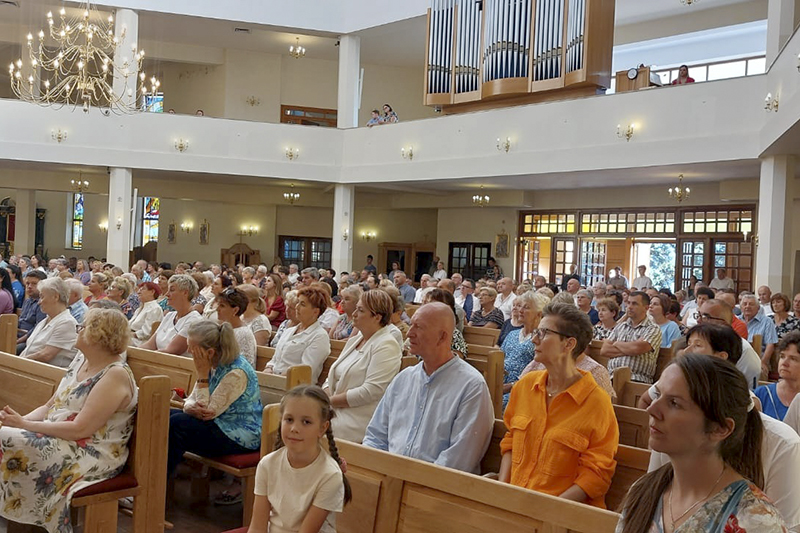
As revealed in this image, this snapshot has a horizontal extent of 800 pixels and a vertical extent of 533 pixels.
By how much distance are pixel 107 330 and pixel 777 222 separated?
375 inches

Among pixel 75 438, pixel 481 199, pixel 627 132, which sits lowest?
pixel 75 438

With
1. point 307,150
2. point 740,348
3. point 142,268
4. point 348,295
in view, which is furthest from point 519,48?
point 740,348

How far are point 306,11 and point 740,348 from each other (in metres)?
14.4

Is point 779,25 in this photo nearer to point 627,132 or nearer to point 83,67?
point 627,132

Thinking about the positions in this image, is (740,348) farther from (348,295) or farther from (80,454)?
(348,295)

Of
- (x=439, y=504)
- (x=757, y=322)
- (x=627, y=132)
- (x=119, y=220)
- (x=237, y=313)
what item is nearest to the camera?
(x=439, y=504)

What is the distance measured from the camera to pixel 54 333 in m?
5.71

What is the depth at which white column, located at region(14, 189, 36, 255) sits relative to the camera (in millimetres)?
18562

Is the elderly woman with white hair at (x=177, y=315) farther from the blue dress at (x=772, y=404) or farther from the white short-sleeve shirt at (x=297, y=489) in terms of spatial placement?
the blue dress at (x=772, y=404)

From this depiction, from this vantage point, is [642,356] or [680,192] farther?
[680,192]

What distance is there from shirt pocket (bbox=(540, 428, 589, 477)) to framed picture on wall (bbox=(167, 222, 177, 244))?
19636mm

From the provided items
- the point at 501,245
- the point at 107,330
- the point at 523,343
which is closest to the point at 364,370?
the point at 107,330

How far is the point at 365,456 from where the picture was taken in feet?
10.2

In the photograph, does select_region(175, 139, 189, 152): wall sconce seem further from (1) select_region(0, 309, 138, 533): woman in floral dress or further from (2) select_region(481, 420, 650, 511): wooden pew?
(2) select_region(481, 420, 650, 511): wooden pew
